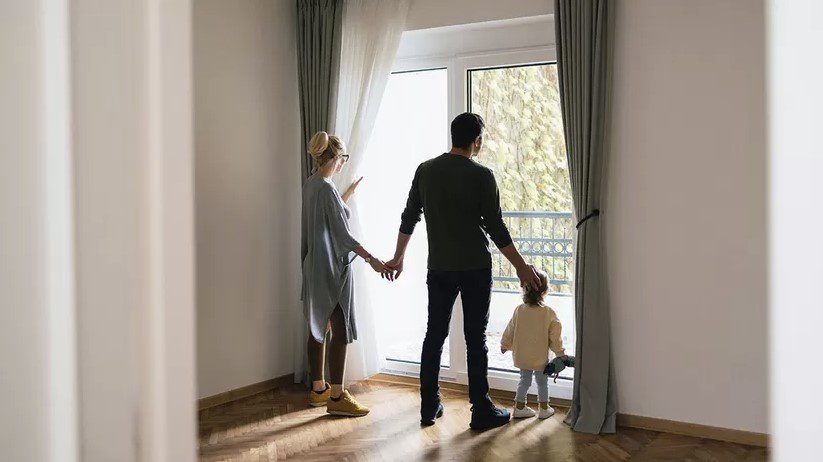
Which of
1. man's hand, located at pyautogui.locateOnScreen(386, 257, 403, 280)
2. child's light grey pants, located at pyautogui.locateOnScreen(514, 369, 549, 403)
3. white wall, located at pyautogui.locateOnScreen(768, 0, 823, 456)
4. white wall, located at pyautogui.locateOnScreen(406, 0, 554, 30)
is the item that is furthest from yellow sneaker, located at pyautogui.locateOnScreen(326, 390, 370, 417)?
white wall, located at pyautogui.locateOnScreen(768, 0, 823, 456)

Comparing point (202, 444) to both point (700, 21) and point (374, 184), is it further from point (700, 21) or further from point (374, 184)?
point (700, 21)

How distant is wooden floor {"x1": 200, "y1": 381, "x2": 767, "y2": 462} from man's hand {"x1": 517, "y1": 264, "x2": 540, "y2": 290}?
0.73 metres

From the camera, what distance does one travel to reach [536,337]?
3.94 meters

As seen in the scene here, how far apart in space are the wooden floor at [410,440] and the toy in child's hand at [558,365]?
0.90 feet

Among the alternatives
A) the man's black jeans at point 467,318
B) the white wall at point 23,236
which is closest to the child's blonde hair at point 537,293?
the man's black jeans at point 467,318

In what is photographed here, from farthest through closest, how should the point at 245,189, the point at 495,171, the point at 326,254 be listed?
1. the point at 245,189
2. the point at 495,171
3. the point at 326,254

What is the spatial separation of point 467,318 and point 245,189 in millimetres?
1713

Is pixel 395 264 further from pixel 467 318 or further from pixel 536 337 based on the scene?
pixel 536 337

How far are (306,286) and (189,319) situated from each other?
3328mm

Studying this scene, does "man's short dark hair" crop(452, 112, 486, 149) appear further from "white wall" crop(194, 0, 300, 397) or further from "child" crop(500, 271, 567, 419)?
"white wall" crop(194, 0, 300, 397)

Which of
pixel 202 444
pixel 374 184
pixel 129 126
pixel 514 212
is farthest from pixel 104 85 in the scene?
pixel 374 184

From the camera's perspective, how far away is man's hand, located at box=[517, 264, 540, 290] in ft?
12.5

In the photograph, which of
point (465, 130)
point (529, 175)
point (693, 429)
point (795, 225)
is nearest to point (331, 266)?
point (465, 130)

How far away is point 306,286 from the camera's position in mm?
4254
